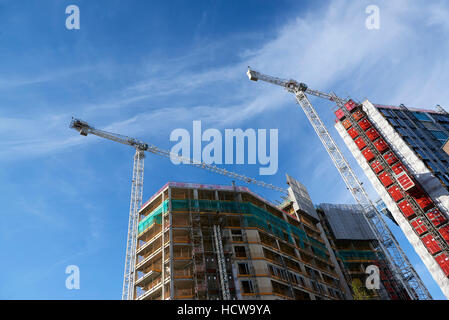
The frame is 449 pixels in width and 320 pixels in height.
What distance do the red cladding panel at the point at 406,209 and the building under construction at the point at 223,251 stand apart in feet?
67.2

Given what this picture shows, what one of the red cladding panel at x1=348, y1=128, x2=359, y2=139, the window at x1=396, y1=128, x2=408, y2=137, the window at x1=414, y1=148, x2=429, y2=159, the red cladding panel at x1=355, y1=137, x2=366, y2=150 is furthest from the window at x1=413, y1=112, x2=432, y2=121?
the red cladding panel at x1=355, y1=137, x2=366, y2=150

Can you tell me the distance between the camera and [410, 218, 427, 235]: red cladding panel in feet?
215

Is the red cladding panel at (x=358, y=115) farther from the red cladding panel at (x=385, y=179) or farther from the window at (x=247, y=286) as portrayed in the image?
the window at (x=247, y=286)

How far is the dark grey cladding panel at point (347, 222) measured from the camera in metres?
91.9

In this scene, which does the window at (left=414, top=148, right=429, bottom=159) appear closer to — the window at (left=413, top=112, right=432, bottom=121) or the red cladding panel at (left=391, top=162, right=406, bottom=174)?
the red cladding panel at (left=391, top=162, right=406, bottom=174)

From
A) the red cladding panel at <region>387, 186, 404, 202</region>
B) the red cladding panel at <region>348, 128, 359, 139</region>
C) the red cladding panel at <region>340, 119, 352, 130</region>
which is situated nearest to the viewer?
the red cladding panel at <region>387, 186, 404, 202</region>

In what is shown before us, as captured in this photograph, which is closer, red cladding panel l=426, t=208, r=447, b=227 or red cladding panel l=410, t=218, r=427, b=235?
red cladding panel l=426, t=208, r=447, b=227

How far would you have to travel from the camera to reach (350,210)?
100m

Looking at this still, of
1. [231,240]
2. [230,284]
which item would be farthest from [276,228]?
[230,284]

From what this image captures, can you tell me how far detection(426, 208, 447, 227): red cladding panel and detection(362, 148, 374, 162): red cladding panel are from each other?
59.8 ft

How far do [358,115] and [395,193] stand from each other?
24.2 m

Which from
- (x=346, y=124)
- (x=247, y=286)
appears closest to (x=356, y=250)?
(x=346, y=124)

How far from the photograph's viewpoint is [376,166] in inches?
3009
